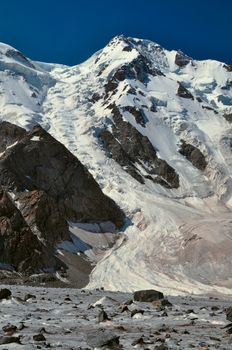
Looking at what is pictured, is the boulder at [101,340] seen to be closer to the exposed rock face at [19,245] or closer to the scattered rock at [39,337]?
the scattered rock at [39,337]

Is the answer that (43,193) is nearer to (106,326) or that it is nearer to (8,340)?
(106,326)

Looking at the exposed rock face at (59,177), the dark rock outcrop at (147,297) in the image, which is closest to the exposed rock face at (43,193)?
the exposed rock face at (59,177)

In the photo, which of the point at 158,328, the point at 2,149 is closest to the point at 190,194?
the point at 2,149

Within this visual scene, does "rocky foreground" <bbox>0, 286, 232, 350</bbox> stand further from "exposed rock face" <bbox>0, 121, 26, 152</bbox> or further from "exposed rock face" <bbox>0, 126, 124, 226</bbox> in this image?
"exposed rock face" <bbox>0, 121, 26, 152</bbox>

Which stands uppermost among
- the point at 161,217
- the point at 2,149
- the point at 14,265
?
the point at 2,149

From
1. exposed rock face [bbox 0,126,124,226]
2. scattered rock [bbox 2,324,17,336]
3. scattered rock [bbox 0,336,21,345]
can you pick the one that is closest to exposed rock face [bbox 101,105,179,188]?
exposed rock face [bbox 0,126,124,226]

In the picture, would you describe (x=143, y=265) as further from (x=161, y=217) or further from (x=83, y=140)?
(x=83, y=140)

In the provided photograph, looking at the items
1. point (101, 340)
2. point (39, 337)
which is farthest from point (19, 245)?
point (101, 340)
